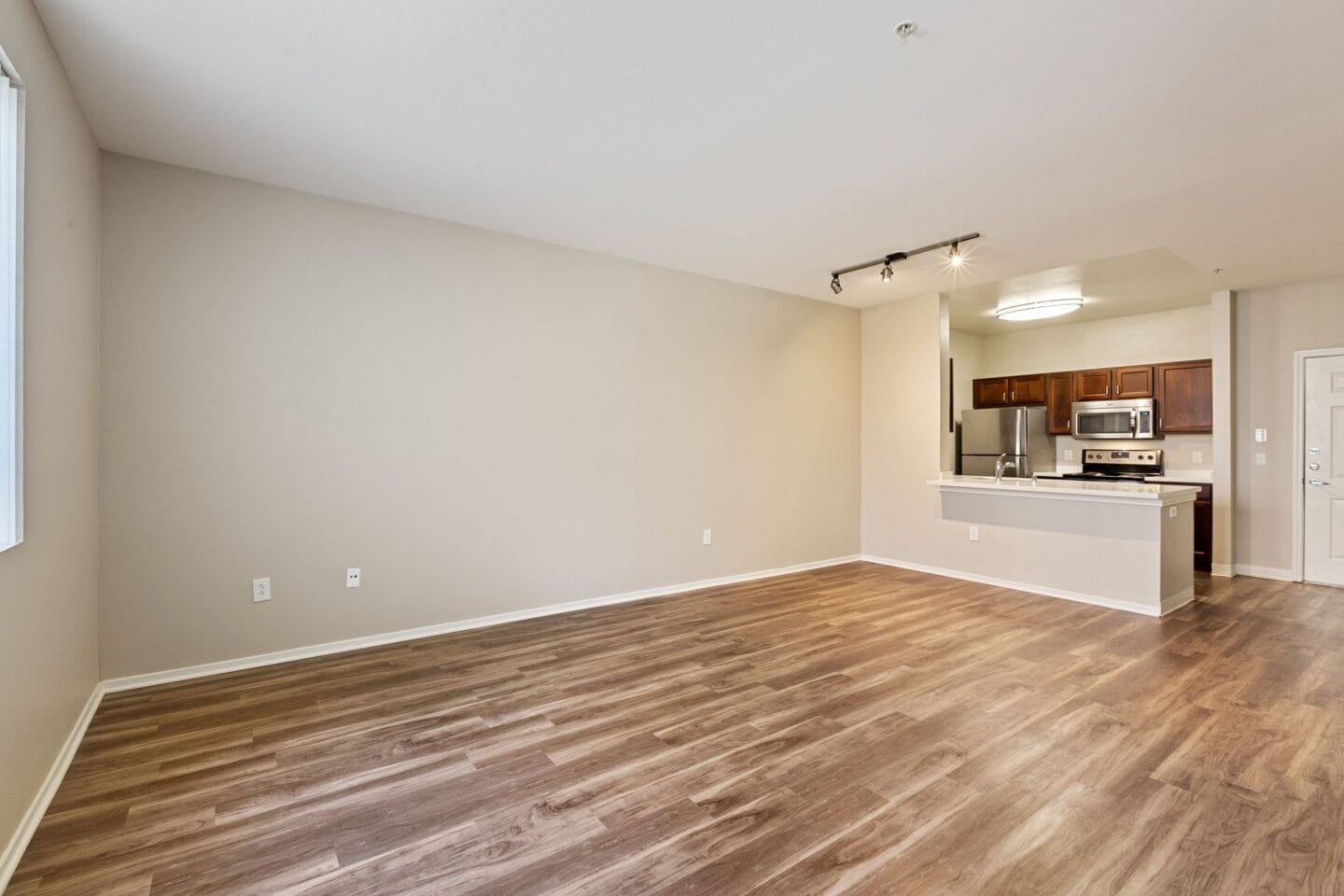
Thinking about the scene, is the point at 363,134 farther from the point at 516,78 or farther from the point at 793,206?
the point at 793,206

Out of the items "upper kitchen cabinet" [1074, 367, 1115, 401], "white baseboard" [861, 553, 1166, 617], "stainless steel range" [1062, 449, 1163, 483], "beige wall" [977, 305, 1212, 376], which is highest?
"beige wall" [977, 305, 1212, 376]

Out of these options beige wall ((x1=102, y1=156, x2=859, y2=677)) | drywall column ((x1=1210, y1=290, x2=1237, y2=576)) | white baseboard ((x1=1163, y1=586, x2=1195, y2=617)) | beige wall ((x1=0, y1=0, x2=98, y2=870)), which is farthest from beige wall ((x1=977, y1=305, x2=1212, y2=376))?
beige wall ((x1=0, y1=0, x2=98, y2=870))

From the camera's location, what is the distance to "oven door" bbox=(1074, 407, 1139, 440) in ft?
21.3

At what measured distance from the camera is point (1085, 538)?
15.2ft

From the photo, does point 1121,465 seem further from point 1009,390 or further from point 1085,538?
point 1085,538

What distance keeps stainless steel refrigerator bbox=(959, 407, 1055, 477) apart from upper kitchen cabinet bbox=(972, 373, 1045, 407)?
285 mm

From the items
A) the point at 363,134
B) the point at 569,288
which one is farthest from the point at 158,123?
the point at 569,288

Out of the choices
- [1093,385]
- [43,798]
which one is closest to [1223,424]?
[1093,385]

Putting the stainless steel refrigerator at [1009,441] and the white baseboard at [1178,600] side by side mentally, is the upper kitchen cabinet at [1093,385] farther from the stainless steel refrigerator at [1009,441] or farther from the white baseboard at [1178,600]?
the white baseboard at [1178,600]

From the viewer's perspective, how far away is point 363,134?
2.81m

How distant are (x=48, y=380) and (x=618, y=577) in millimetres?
3301

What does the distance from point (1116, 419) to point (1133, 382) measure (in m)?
0.43

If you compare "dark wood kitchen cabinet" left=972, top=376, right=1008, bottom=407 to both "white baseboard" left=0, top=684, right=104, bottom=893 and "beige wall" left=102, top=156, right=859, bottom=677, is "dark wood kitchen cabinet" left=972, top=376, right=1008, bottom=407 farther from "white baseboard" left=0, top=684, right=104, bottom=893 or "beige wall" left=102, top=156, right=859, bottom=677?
"white baseboard" left=0, top=684, right=104, bottom=893

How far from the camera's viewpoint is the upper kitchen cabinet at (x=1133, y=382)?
6.37 m
